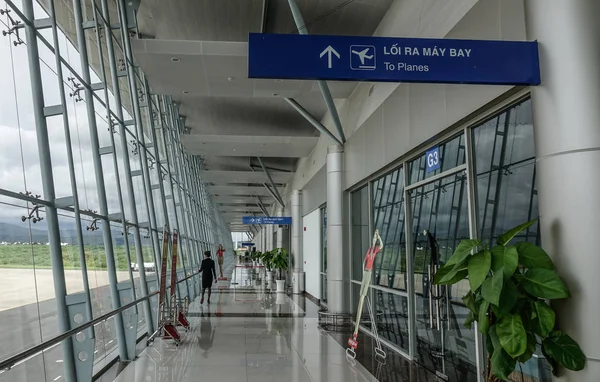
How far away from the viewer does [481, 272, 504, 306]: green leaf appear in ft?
11.7

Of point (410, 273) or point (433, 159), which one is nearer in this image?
point (433, 159)

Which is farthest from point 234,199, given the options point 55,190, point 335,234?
point 55,190

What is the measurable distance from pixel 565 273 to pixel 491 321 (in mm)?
699

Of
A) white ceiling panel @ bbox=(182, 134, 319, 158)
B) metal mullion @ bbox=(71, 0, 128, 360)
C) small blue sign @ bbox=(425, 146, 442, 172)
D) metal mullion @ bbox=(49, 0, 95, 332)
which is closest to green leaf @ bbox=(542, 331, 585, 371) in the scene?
small blue sign @ bbox=(425, 146, 442, 172)

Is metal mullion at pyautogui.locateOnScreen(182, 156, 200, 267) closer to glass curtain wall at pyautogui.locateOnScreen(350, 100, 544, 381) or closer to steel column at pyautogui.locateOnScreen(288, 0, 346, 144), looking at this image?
steel column at pyautogui.locateOnScreen(288, 0, 346, 144)

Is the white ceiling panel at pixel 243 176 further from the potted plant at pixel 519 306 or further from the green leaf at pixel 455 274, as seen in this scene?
the potted plant at pixel 519 306

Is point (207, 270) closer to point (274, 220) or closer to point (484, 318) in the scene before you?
point (274, 220)

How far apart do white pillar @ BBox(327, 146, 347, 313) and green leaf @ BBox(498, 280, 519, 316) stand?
31.0 ft

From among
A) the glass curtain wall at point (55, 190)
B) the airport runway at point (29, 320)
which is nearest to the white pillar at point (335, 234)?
the glass curtain wall at point (55, 190)

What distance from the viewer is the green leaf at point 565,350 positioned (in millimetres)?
3506

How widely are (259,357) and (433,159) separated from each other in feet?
14.4

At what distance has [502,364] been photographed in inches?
149

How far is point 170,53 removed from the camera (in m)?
9.61

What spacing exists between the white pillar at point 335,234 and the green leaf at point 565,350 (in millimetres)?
9487
